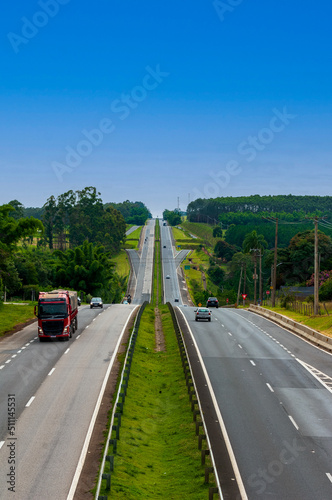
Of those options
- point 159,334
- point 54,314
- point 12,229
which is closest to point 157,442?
point 54,314

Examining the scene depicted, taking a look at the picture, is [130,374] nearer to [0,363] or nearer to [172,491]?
[0,363]

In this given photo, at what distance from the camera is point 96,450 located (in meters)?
20.5

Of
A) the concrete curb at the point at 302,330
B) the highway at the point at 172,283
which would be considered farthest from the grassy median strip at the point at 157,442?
the highway at the point at 172,283

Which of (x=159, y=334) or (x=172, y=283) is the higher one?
(x=172, y=283)

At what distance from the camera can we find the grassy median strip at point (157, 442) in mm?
17812

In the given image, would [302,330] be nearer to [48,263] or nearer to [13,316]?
[13,316]

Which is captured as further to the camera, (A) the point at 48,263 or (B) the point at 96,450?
(A) the point at 48,263

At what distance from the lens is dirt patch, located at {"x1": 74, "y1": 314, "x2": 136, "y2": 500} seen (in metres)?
16.8

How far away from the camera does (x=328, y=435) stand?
2269 cm

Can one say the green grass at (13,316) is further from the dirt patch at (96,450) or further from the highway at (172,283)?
the highway at (172,283)

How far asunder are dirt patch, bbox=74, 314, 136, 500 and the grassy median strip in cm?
60

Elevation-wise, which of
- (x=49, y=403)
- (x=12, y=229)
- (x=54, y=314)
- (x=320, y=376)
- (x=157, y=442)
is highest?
(x=12, y=229)

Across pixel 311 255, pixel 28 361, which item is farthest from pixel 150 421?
pixel 311 255

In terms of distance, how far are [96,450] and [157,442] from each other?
3.58 metres
